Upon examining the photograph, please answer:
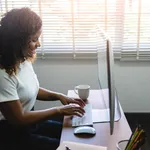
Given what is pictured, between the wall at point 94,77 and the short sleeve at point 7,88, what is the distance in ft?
4.35

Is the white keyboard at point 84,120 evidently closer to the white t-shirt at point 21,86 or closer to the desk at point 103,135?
the desk at point 103,135

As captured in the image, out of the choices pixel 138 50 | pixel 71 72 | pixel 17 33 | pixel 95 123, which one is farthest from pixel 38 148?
pixel 138 50

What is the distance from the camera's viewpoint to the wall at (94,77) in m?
2.74

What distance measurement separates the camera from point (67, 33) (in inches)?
104

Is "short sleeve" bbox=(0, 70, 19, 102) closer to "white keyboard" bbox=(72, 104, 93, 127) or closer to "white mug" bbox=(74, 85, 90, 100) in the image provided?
"white keyboard" bbox=(72, 104, 93, 127)

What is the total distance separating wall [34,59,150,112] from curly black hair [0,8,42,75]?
126 centimetres

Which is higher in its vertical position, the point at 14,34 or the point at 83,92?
the point at 14,34

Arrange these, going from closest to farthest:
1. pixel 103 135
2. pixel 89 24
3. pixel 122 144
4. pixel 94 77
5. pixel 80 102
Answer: pixel 122 144
pixel 103 135
pixel 80 102
pixel 89 24
pixel 94 77

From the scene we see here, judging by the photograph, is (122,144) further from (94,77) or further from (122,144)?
(94,77)

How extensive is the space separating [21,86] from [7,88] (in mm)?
112

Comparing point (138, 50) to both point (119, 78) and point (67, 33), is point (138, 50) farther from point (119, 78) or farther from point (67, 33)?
point (67, 33)

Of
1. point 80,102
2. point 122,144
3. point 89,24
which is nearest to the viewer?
point 122,144

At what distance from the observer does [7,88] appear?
1.42 metres

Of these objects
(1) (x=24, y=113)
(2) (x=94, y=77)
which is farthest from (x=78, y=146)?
(2) (x=94, y=77)
